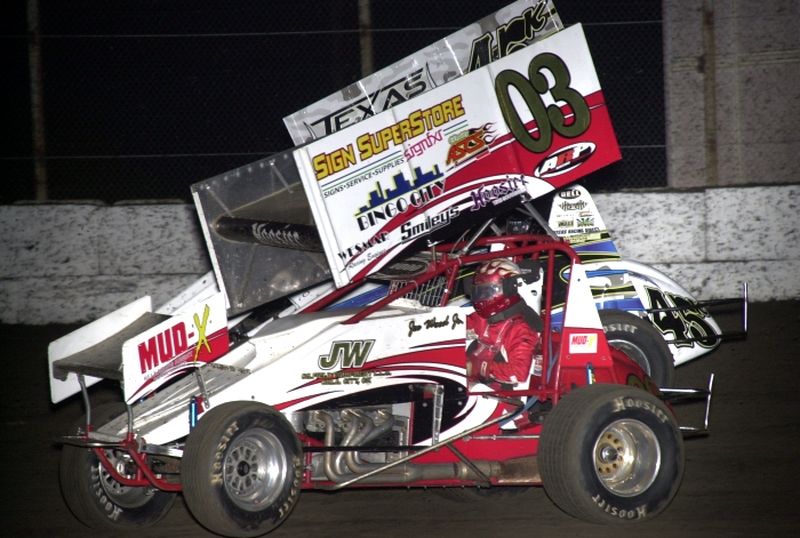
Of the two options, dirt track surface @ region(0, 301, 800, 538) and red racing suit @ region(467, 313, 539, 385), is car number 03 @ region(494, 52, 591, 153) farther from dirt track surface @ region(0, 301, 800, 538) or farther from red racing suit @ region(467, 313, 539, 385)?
dirt track surface @ region(0, 301, 800, 538)

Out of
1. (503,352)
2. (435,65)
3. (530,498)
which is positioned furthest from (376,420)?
(435,65)

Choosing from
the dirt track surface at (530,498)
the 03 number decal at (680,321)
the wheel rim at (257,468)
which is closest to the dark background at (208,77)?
the 03 number decal at (680,321)

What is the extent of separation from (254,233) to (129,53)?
11.5 metres

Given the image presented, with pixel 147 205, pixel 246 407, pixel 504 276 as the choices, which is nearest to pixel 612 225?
pixel 147 205

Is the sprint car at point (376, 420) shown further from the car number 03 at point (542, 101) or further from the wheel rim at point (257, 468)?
the car number 03 at point (542, 101)

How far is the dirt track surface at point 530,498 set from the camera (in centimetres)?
527

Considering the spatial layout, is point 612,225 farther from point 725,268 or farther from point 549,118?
point 549,118

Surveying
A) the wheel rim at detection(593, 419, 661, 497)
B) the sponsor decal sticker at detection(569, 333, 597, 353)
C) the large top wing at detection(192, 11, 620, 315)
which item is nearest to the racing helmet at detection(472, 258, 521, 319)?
the sponsor decal sticker at detection(569, 333, 597, 353)

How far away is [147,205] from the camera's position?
10.4m

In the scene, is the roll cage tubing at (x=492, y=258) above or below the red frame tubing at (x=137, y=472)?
above

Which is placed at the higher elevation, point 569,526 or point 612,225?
point 612,225

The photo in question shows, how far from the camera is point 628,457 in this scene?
17.3ft

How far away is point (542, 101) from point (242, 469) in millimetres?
2558

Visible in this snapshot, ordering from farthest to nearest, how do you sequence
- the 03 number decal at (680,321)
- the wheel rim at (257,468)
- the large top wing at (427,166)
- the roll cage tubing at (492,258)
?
the 03 number decal at (680,321) → the large top wing at (427,166) → the roll cage tubing at (492,258) → the wheel rim at (257,468)
